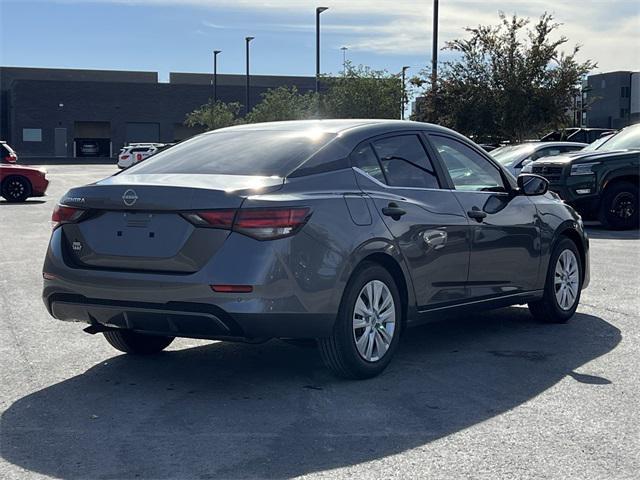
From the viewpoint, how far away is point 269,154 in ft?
19.5

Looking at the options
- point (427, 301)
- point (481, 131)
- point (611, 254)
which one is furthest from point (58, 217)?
point (481, 131)

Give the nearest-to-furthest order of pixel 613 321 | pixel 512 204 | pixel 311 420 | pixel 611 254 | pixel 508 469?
pixel 508 469 < pixel 311 420 < pixel 512 204 < pixel 613 321 < pixel 611 254

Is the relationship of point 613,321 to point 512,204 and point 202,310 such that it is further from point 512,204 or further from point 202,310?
point 202,310

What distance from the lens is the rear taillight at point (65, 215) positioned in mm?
5754

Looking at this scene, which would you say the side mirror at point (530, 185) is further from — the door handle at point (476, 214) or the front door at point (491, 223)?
the door handle at point (476, 214)

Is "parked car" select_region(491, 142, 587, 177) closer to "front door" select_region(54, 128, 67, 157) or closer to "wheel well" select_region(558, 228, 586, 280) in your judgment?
"wheel well" select_region(558, 228, 586, 280)

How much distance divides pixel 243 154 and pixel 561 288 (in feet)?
10.9

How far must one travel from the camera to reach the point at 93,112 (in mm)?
84562

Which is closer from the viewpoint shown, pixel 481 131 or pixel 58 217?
pixel 58 217

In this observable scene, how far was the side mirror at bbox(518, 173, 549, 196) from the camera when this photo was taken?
24.5 ft

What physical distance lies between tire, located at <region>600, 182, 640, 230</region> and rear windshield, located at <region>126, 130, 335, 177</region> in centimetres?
1183

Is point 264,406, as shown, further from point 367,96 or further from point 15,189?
point 367,96

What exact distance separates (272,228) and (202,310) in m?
0.60

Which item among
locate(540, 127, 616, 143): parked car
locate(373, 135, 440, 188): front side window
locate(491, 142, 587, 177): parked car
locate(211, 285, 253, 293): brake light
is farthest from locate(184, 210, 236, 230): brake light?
locate(540, 127, 616, 143): parked car
